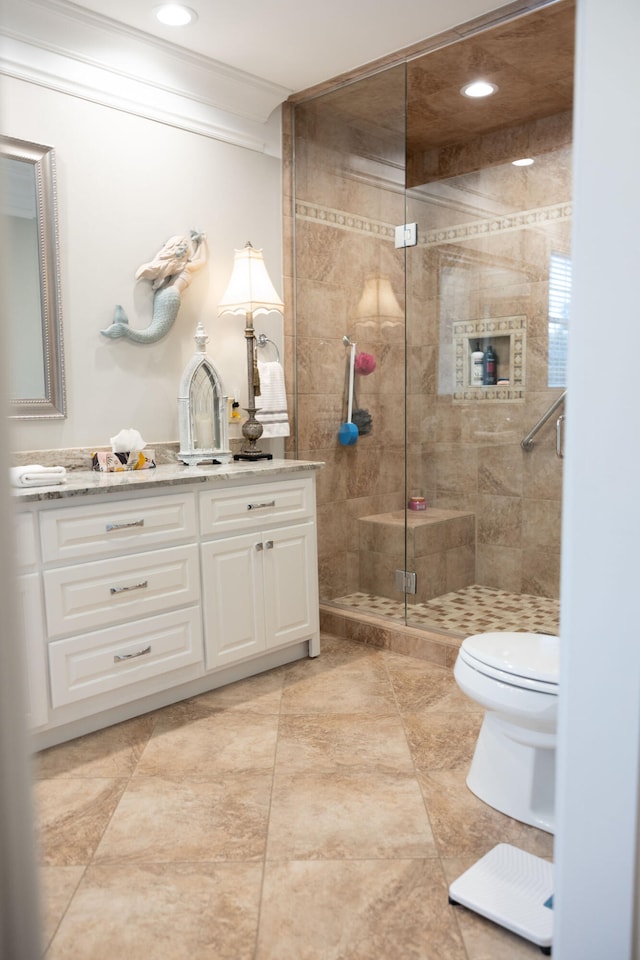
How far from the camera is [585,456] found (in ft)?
3.79

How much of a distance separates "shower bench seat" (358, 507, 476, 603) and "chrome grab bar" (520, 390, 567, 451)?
439mm

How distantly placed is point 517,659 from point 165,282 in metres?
2.02

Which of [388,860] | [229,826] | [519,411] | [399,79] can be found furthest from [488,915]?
[399,79]

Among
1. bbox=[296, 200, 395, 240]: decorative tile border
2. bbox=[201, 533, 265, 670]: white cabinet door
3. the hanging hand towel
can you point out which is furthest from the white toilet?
bbox=[296, 200, 395, 240]: decorative tile border

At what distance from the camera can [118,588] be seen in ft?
7.95

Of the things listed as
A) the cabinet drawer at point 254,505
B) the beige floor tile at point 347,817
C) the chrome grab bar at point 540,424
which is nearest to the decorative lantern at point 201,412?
the cabinet drawer at point 254,505

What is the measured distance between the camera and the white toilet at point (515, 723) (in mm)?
Answer: 1815

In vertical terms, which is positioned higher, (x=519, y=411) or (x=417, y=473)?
(x=519, y=411)

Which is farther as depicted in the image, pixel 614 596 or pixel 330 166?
pixel 330 166

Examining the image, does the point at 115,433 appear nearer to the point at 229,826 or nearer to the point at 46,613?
the point at 46,613

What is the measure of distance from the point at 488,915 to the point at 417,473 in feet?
7.28

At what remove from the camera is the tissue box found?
9.03 feet

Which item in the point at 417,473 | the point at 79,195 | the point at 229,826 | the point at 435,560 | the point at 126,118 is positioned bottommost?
the point at 229,826

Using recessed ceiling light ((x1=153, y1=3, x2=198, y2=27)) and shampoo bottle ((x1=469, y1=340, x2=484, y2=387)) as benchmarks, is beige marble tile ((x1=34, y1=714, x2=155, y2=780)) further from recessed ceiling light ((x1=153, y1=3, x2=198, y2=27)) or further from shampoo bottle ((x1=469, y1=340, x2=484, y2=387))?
recessed ceiling light ((x1=153, y1=3, x2=198, y2=27))
